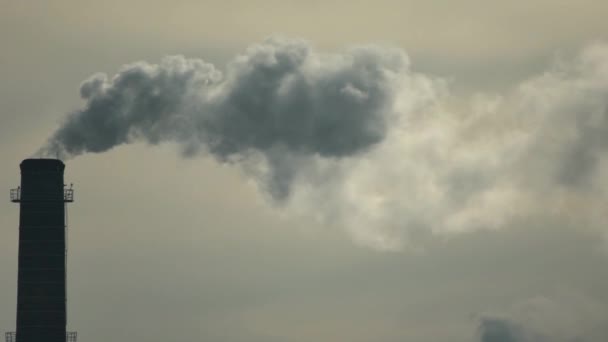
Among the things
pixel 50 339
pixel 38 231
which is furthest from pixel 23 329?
pixel 38 231

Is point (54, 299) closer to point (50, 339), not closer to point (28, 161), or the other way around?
point (50, 339)

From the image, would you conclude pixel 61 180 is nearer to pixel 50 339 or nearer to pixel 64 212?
pixel 64 212

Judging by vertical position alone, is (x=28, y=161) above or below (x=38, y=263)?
above

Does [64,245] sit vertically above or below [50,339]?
above

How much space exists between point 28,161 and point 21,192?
1.64 metres

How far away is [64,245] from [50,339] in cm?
490

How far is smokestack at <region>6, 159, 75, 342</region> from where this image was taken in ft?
188

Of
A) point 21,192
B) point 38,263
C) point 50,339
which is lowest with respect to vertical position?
point 50,339

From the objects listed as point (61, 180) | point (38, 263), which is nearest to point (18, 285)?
point (38, 263)

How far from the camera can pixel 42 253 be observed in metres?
58.0

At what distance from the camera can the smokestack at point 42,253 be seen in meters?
57.2

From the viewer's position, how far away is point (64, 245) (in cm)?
5866

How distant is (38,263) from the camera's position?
57.9m

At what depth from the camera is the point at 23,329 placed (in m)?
57.0
